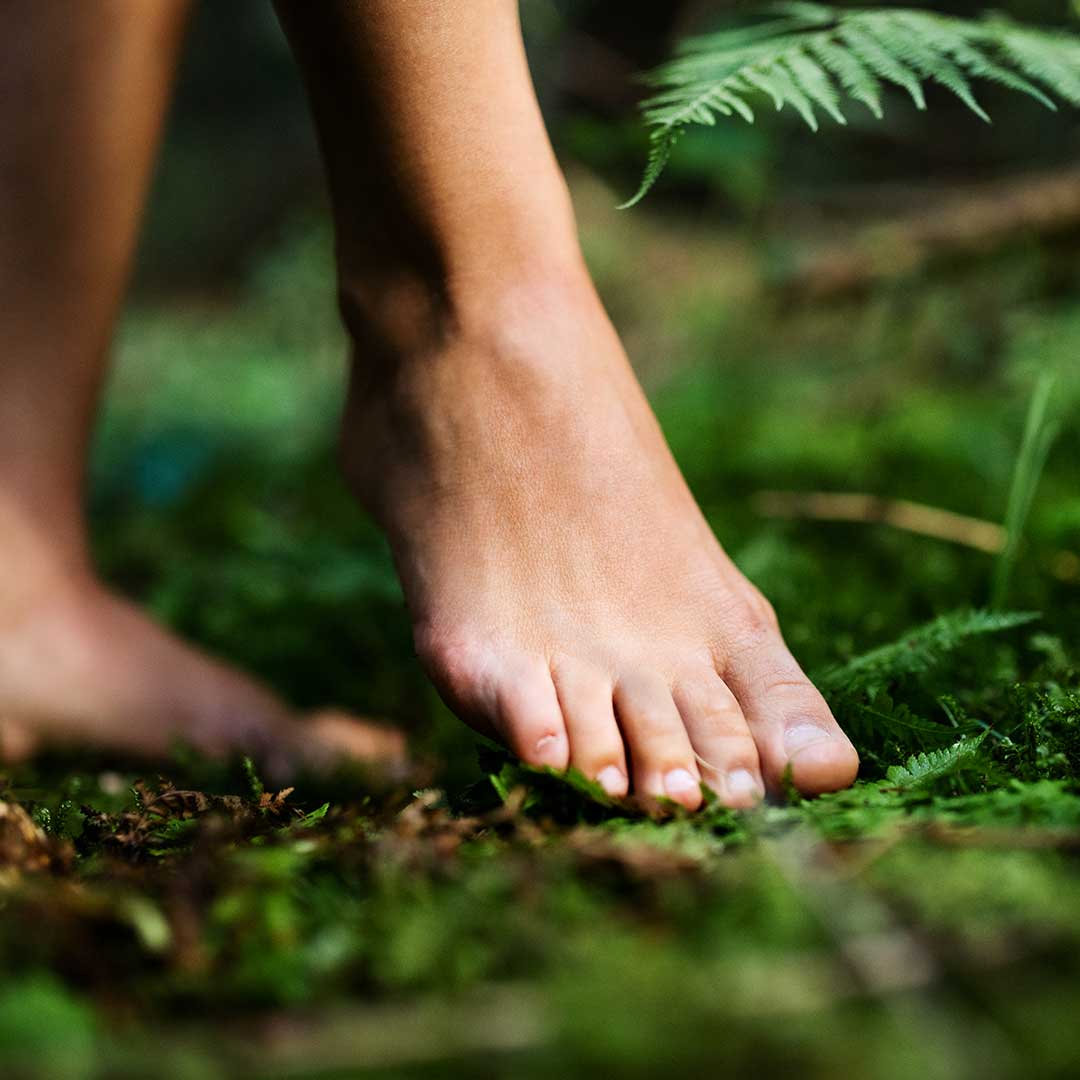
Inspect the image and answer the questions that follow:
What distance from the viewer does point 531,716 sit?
0.99 metres

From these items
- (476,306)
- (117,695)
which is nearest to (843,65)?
(476,306)

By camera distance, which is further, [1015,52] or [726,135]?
[726,135]

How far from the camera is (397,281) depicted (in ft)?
3.97

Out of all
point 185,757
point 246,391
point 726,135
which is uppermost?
point 726,135

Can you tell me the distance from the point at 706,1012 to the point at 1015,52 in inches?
51.5

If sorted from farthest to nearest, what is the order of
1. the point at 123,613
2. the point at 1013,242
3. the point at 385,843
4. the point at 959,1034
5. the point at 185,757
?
1. the point at 1013,242
2. the point at 123,613
3. the point at 185,757
4. the point at 385,843
5. the point at 959,1034

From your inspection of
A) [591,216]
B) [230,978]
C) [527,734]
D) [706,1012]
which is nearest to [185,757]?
[527,734]

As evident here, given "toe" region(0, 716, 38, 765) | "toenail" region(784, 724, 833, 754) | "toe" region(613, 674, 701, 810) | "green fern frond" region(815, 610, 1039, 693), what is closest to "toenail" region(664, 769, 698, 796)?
"toe" region(613, 674, 701, 810)

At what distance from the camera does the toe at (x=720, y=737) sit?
945 millimetres

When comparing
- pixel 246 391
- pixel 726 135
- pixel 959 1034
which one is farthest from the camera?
pixel 246 391

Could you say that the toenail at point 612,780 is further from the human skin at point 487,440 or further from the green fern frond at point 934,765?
the green fern frond at point 934,765

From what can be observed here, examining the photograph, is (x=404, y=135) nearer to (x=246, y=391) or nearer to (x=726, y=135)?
(x=726, y=135)

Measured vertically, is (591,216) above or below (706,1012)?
above

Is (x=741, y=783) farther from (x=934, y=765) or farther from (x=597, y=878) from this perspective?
(x=597, y=878)
